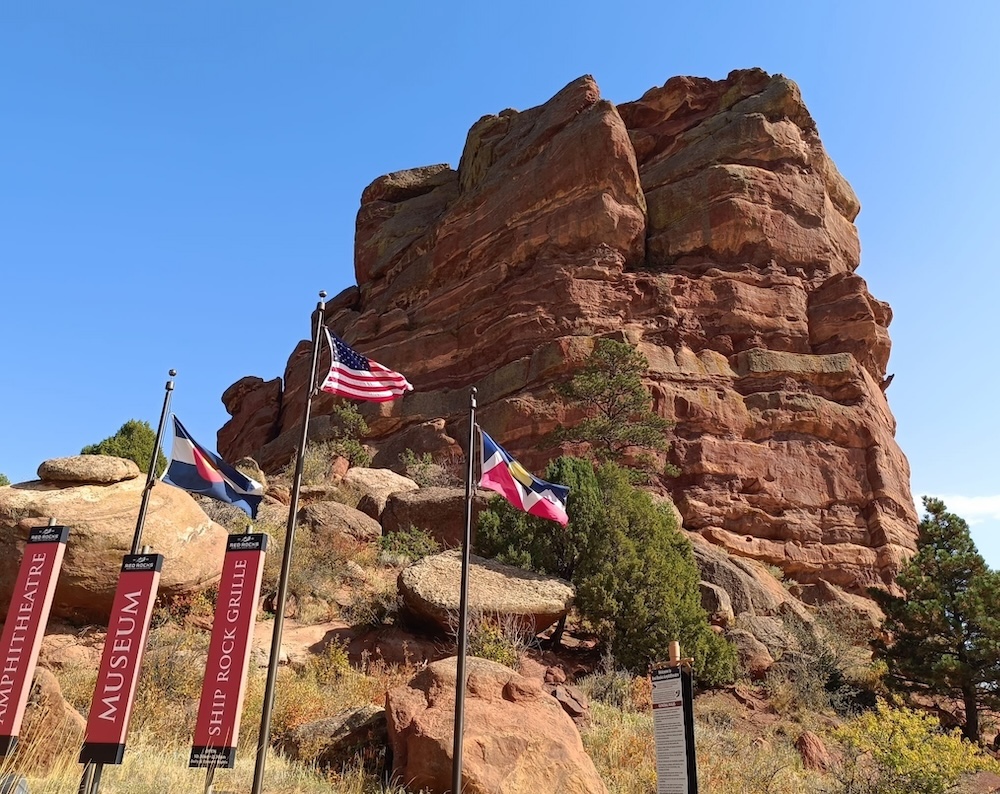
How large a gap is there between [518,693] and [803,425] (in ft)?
106

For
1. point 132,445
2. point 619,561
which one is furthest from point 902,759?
point 132,445

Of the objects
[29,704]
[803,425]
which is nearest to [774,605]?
[803,425]

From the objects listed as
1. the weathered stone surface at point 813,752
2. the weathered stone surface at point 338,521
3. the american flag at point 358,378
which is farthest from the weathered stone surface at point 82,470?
the weathered stone surface at point 813,752

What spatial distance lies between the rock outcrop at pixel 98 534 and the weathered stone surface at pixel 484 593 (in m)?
4.33

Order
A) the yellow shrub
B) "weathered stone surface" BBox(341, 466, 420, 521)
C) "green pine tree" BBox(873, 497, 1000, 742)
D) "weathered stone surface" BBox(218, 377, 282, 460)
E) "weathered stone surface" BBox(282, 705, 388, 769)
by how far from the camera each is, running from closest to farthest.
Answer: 1. "weathered stone surface" BBox(282, 705, 388, 769)
2. the yellow shrub
3. "green pine tree" BBox(873, 497, 1000, 742)
4. "weathered stone surface" BBox(341, 466, 420, 521)
5. "weathered stone surface" BBox(218, 377, 282, 460)

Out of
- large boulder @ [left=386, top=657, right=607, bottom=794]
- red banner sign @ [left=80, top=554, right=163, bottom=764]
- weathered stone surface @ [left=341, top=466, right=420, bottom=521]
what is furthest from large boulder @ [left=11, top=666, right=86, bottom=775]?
weathered stone surface @ [left=341, top=466, right=420, bottom=521]

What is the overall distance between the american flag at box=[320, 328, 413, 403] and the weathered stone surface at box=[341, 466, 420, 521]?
15.0 meters

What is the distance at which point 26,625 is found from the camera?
995 cm

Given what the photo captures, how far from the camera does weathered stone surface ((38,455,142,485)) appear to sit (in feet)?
54.6

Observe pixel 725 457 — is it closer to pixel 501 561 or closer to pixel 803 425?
pixel 803 425

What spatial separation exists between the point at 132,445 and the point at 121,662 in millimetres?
30995

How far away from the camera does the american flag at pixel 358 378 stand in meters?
12.1

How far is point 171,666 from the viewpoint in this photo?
14.1 m

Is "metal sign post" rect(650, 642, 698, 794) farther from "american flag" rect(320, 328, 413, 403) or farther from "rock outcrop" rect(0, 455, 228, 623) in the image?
"rock outcrop" rect(0, 455, 228, 623)
